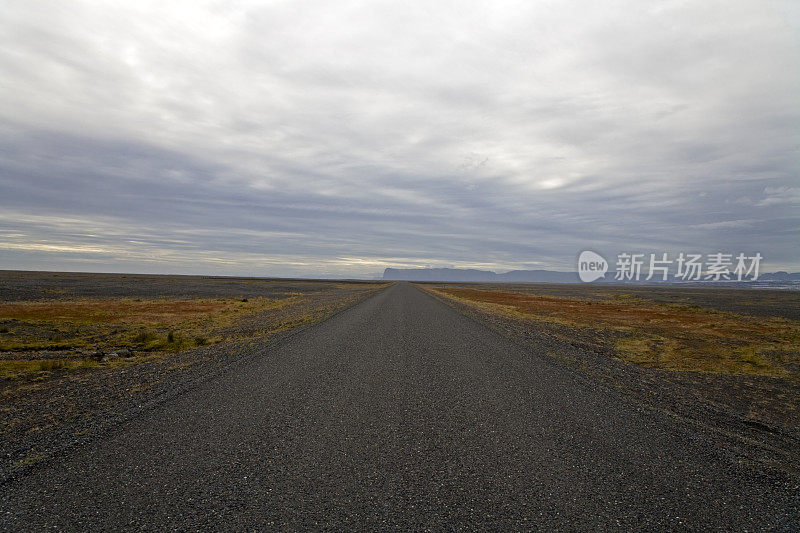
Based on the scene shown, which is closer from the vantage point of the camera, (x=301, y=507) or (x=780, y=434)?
(x=301, y=507)

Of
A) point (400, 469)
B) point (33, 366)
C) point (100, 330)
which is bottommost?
point (100, 330)

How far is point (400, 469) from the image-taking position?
4.95m

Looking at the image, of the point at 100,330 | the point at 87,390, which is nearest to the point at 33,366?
the point at 87,390

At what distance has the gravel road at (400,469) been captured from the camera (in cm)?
398

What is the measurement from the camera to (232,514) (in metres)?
3.95

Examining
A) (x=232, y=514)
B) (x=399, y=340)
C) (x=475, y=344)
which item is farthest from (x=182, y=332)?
(x=232, y=514)

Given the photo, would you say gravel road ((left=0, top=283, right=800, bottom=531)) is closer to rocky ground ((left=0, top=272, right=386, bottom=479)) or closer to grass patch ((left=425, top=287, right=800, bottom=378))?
rocky ground ((left=0, top=272, right=386, bottom=479))

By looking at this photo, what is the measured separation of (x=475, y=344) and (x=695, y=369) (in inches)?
283

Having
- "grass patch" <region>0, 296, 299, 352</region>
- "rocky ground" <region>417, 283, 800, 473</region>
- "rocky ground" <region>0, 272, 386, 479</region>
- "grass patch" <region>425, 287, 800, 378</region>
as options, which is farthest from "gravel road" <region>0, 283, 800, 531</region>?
"grass patch" <region>0, 296, 299, 352</region>

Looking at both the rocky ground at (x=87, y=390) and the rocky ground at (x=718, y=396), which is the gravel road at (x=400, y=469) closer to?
the rocky ground at (x=87, y=390)

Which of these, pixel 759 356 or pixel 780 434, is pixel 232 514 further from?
pixel 759 356

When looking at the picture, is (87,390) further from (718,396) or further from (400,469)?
(718,396)

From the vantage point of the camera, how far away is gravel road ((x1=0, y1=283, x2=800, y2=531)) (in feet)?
13.1

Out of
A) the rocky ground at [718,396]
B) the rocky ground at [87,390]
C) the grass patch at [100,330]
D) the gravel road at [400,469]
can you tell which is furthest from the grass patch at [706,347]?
the grass patch at [100,330]
